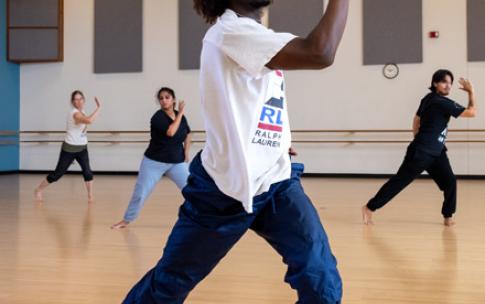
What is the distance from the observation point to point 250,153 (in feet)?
4.77

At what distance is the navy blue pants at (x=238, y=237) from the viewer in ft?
4.86

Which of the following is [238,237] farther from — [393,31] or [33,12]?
[33,12]

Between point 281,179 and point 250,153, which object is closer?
→ point 250,153

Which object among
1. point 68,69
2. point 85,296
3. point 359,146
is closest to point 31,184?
point 68,69

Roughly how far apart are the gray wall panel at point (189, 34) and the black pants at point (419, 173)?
6837mm

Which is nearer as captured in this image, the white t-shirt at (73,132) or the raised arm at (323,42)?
the raised arm at (323,42)

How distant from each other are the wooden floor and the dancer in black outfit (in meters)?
0.32

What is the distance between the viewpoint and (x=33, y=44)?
11492mm

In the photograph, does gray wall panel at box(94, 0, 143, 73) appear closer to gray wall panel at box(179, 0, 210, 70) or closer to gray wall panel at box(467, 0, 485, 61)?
gray wall panel at box(179, 0, 210, 70)

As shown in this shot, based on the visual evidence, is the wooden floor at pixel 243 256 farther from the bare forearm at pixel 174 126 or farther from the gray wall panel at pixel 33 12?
the gray wall panel at pixel 33 12

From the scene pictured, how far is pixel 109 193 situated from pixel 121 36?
4658 millimetres

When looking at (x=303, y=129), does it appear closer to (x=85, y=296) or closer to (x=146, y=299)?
(x=85, y=296)

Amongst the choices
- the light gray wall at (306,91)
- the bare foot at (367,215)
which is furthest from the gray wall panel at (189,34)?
the bare foot at (367,215)

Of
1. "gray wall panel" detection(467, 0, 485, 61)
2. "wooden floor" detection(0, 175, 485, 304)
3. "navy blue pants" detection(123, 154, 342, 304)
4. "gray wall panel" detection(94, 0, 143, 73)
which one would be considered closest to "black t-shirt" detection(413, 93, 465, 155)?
"wooden floor" detection(0, 175, 485, 304)
